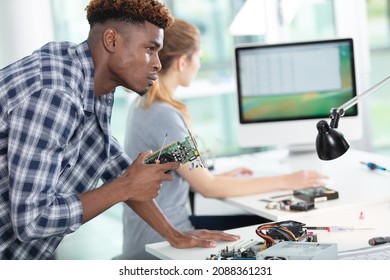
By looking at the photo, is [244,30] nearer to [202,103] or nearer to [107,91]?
[107,91]

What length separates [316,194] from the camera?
6.57 feet

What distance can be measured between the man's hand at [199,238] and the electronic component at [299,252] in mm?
248

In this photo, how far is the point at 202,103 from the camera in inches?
196

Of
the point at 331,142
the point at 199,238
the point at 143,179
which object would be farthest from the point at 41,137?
the point at 331,142

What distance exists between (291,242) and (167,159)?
31cm

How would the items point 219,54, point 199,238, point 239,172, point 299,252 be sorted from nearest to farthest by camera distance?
point 299,252, point 199,238, point 239,172, point 219,54

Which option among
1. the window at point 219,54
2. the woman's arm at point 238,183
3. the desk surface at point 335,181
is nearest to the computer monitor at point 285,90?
the desk surface at point 335,181

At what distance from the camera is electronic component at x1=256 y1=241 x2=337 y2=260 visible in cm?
135

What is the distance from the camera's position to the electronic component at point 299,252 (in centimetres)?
135

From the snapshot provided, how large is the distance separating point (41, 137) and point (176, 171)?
0.80 m

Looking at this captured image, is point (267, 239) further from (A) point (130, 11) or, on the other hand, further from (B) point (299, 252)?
(A) point (130, 11)

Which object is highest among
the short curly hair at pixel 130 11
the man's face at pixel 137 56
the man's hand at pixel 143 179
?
the short curly hair at pixel 130 11

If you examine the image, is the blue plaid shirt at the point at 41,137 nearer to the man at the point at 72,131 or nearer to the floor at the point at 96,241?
the man at the point at 72,131
